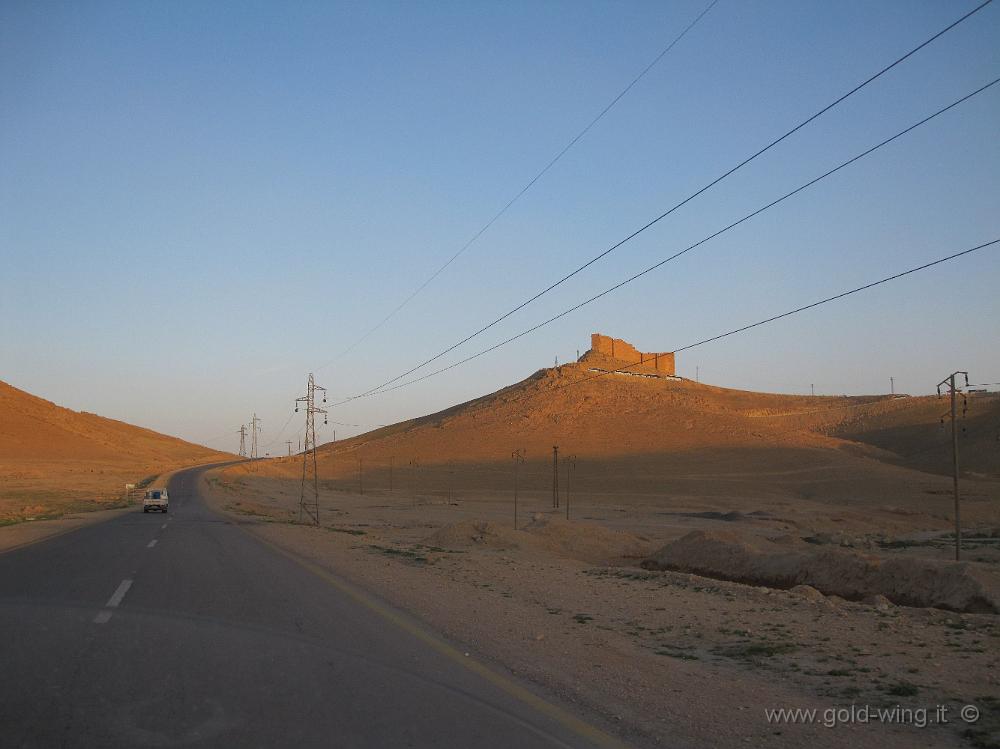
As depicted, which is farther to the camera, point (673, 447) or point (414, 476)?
point (673, 447)

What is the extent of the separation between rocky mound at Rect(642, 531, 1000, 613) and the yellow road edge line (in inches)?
448

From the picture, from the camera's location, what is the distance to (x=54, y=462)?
5157 inches

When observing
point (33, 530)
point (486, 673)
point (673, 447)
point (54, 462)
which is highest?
point (673, 447)

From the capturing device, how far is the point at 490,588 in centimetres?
1680

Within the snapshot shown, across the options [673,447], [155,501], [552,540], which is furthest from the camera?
[673,447]

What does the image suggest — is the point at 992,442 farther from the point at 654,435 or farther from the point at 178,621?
the point at 178,621

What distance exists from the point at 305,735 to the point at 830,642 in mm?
7486

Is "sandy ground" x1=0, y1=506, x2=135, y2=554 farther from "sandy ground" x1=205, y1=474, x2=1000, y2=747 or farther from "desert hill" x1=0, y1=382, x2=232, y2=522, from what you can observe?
"sandy ground" x1=205, y1=474, x2=1000, y2=747

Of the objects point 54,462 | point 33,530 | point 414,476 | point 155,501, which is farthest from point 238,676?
point 54,462

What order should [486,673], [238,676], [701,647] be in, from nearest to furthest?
[238,676], [486,673], [701,647]

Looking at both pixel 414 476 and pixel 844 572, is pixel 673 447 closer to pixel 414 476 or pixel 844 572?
pixel 414 476

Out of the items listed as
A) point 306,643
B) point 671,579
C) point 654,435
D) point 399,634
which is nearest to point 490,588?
point 671,579

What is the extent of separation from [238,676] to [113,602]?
6185mm

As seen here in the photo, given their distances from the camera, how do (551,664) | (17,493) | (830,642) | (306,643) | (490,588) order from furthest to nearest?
(17,493) < (490,588) < (830,642) < (306,643) < (551,664)
